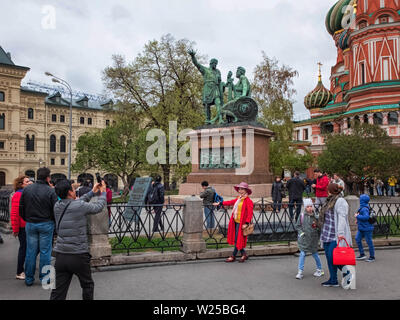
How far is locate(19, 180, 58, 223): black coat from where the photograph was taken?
241 inches

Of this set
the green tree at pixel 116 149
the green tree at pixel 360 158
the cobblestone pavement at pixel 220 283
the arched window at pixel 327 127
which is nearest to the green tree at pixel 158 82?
the green tree at pixel 116 149

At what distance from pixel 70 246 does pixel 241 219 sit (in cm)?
404

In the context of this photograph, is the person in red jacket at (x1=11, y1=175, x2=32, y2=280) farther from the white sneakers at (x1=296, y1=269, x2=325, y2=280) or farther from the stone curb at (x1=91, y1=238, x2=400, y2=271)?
the white sneakers at (x1=296, y1=269, x2=325, y2=280)

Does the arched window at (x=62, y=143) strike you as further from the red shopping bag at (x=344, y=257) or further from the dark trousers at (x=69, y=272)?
the red shopping bag at (x=344, y=257)

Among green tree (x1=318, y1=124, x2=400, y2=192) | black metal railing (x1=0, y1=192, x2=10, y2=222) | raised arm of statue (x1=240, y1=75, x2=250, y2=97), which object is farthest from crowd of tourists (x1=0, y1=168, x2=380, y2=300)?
green tree (x1=318, y1=124, x2=400, y2=192)

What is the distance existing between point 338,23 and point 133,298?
65.3 meters

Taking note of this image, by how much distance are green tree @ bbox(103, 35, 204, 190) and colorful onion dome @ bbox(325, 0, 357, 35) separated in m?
36.5

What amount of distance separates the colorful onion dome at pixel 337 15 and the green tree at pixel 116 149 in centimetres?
4558

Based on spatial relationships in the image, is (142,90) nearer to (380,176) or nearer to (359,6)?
(380,176)

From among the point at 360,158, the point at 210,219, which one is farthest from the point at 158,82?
the point at 210,219

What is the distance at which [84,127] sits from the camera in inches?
2474

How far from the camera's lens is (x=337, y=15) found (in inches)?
2362

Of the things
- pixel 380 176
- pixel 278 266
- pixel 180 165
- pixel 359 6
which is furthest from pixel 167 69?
pixel 359 6

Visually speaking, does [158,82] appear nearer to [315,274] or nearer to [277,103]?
[277,103]
